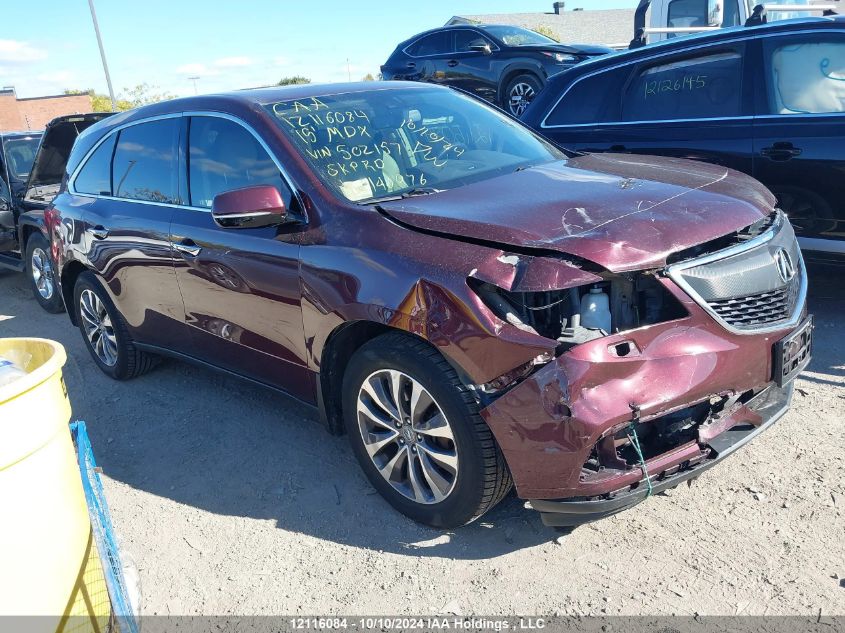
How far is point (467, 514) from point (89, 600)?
4.56 ft

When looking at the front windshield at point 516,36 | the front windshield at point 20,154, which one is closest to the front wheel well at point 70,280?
the front windshield at point 20,154

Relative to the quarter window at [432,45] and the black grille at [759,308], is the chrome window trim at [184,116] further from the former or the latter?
the quarter window at [432,45]

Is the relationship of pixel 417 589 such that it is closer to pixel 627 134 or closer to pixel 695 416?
pixel 695 416

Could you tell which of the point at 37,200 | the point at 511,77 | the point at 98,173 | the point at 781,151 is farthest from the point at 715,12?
the point at 37,200

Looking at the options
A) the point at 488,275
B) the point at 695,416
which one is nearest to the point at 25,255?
the point at 488,275

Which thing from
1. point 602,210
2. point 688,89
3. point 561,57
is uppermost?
point 561,57

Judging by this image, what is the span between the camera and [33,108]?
1953 inches

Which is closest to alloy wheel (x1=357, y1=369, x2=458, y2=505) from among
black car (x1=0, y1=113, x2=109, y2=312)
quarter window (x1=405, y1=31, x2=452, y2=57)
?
black car (x1=0, y1=113, x2=109, y2=312)

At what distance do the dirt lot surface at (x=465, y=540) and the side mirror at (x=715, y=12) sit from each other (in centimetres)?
549

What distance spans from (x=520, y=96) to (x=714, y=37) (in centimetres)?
680

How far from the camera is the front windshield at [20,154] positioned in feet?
27.1

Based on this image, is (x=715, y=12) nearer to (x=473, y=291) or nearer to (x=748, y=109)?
(x=748, y=109)

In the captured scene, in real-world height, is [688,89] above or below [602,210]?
above

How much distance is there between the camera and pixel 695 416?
2.71 meters
